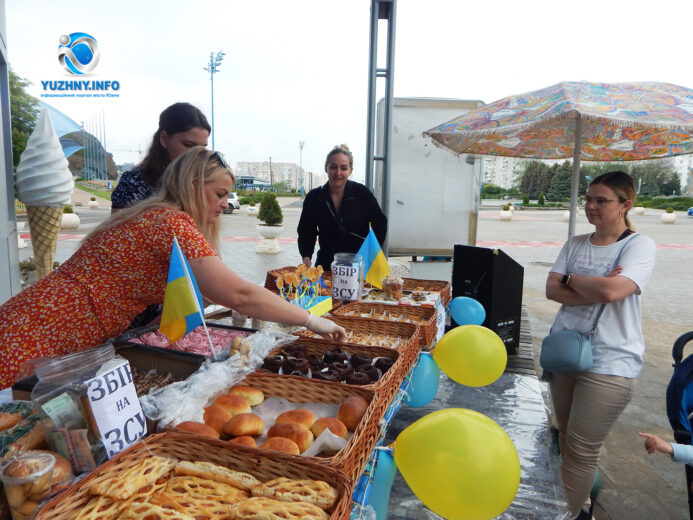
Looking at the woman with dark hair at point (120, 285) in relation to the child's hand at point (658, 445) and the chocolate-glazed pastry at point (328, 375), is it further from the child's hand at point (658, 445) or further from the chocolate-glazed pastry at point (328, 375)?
the child's hand at point (658, 445)

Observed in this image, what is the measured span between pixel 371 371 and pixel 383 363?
0.42 feet

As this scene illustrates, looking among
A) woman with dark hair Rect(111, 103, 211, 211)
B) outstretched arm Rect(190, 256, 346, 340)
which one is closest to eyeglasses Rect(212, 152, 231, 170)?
outstretched arm Rect(190, 256, 346, 340)

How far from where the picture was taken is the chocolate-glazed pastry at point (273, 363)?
1679 mm

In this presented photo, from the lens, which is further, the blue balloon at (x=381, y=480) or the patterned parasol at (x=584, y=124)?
the patterned parasol at (x=584, y=124)

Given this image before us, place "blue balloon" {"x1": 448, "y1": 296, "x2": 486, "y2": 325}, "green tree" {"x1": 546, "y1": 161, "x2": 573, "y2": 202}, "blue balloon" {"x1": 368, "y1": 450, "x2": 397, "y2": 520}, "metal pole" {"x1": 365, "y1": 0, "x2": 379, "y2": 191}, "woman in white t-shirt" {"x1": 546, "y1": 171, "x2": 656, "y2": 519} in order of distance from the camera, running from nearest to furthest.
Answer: "blue balloon" {"x1": 368, "y1": 450, "x2": 397, "y2": 520} < "woman in white t-shirt" {"x1": 546, "y1": 171, "x2": 656, "y2": 519} < "blue balloon" {"x1": 448, "y1": 296, "x2": 486, "y2": 325} < "metal pole" {"x1": 365, "y1": 0, "x2": 379, "y2": 191} < "green tree" {"x1": 546, "y1": 161, "x2": 573, "y2": 202}

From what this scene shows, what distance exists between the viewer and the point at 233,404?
1.37 meters

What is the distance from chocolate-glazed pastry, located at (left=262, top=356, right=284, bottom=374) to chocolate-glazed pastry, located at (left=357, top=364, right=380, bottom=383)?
0.30 meters

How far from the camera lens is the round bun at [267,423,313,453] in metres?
1.20

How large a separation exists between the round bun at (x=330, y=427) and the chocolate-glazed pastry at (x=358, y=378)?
256 millimetres

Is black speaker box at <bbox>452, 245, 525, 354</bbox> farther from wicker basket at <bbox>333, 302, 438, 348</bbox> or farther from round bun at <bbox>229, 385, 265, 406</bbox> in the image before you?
round bun at <bbox>229, 385, 265, 406</bbox>

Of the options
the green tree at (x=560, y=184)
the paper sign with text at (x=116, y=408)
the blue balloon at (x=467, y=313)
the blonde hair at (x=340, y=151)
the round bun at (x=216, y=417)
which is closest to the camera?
the paper sign with text at (x=116, y=408)

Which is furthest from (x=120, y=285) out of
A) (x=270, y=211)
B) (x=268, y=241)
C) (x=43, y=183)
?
(x=270, y=211)

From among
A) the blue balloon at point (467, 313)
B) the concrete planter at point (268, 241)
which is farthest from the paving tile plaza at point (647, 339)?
the blue balloon at point (467, 313)

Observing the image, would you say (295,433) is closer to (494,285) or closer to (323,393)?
(323,393)
